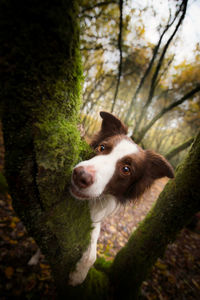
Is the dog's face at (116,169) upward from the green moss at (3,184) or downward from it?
upward

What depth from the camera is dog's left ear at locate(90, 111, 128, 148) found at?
2.45 meters

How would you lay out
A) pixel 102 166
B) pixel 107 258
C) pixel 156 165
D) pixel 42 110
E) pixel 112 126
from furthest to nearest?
1. pixel 107 258
2. pixel 112 126
3. pixel 156 165
4. pixel 102 166
5. pixel 42 110

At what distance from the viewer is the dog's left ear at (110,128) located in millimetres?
2452

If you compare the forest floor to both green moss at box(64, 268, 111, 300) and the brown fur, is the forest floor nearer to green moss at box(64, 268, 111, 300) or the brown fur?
the brown fur

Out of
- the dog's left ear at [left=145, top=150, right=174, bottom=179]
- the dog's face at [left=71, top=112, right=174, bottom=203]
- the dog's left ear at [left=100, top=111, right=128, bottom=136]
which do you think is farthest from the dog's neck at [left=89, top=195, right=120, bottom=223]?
the dog's left ear at [left=100, top=111, right=128, bottom=136]

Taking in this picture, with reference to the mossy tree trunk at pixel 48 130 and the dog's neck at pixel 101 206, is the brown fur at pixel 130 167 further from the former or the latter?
the mossy tree trunk at pixel 48 130

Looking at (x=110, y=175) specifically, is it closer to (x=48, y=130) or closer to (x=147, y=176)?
(x=147, y=176)

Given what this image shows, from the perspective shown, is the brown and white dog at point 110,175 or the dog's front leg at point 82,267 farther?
the dog's front leg at point 82,267

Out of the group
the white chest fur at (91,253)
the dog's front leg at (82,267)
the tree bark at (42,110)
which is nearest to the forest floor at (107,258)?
the white chest fur at (91,253)

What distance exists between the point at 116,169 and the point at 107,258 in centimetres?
327

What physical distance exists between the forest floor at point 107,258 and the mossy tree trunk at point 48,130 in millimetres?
1183

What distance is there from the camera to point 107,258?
12.0ft

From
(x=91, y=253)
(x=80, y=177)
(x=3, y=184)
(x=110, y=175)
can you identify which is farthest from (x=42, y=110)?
(x=3, y=184)

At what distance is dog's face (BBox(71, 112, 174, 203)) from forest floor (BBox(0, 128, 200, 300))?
40 cm
